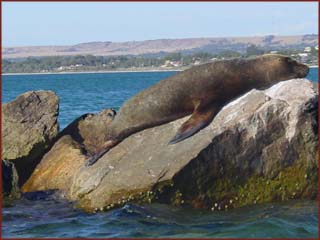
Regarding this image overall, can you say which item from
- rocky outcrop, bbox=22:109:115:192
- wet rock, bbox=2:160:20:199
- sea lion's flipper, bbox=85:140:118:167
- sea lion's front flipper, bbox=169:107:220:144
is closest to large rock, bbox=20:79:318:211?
sea lion's front flipper, bbox=169:107:220:144

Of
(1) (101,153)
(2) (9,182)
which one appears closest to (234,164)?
(1) (101,153)

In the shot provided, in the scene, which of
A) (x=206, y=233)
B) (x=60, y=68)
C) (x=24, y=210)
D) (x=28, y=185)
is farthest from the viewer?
(x=60, y=68)

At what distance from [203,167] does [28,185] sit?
368 centimetres

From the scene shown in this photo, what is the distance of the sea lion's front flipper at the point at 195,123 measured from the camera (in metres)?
9.90

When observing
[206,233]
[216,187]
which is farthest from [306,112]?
[206,233]

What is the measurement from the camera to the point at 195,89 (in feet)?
35.9

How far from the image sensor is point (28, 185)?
1191 cm

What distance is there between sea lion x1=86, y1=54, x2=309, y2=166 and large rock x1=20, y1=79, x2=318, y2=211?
33.4 inches

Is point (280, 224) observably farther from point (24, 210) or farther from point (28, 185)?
point (28, 185)

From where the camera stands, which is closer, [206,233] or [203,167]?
[206,233]

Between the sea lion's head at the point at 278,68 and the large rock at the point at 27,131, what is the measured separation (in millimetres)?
3746

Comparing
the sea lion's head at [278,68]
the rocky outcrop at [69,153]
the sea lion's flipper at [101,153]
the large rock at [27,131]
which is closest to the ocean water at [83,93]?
the large rock at [27,131]

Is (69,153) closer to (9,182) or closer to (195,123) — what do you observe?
(9,182)

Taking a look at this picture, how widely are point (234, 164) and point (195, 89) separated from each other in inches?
68.8
